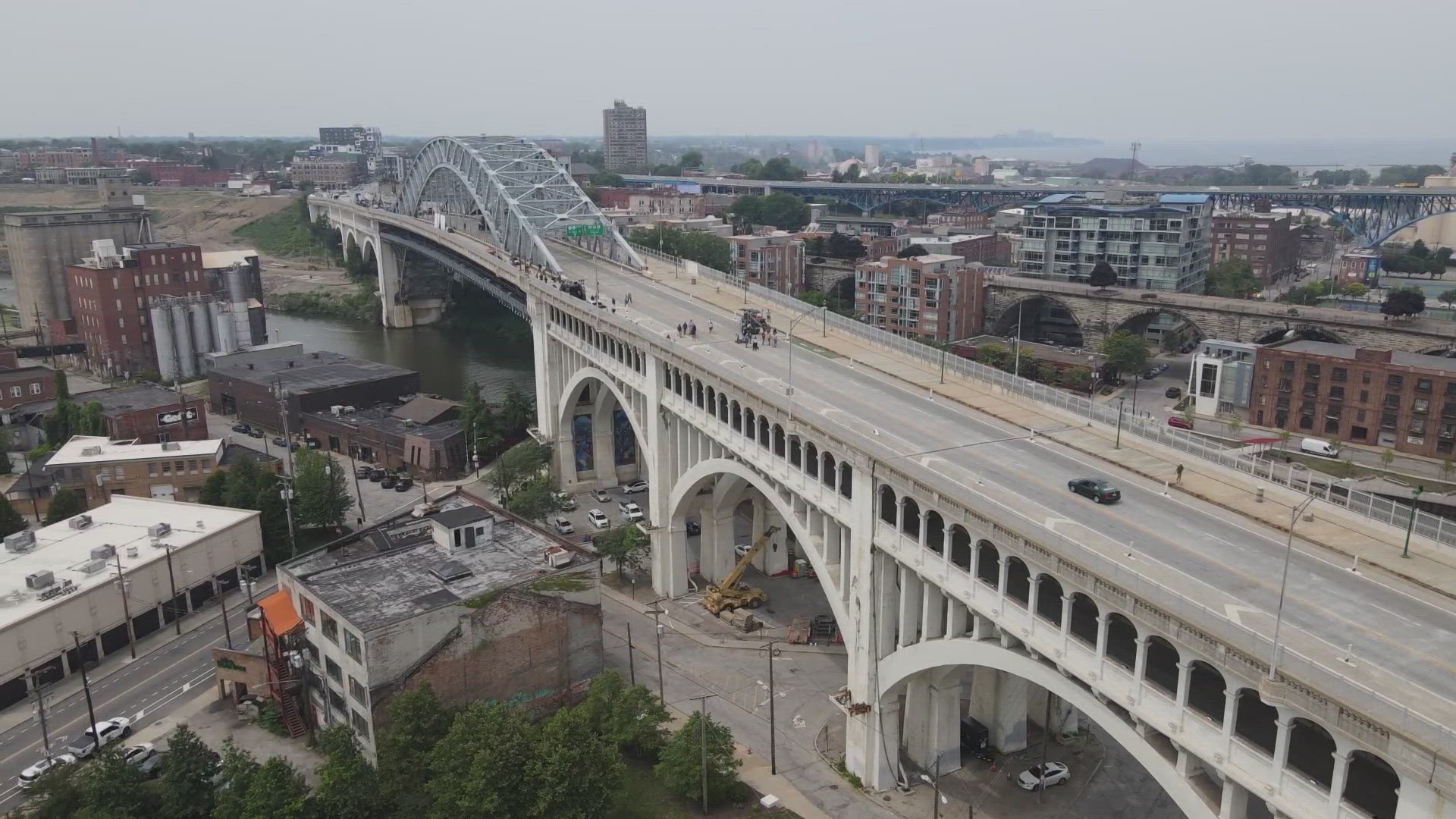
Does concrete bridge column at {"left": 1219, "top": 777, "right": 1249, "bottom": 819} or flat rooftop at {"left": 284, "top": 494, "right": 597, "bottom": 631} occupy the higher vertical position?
concrete bridge column at {"left": 1219, "top": 777, "right": 1249, "bottom": 819}

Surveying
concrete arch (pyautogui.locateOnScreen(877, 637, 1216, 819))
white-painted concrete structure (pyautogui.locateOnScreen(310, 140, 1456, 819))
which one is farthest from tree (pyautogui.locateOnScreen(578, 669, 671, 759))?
concrete arch (pyautogui.locateOnScreen(877, 637, 1216, 819))

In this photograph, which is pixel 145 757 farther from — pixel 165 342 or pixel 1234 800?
pixel 165 342

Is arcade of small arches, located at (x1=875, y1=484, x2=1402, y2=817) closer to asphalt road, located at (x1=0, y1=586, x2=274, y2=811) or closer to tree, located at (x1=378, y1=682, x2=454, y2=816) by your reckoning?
tree, located at (x1=378, y1=682, x2=454, y2=816)

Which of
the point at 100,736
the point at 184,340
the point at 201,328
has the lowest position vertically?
the point at 100,736

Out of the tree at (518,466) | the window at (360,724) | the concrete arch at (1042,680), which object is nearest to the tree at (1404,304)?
the tree at (518,466)

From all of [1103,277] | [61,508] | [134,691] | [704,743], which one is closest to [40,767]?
[134,691]

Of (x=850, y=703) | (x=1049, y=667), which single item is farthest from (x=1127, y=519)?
(x=850, y=703)
